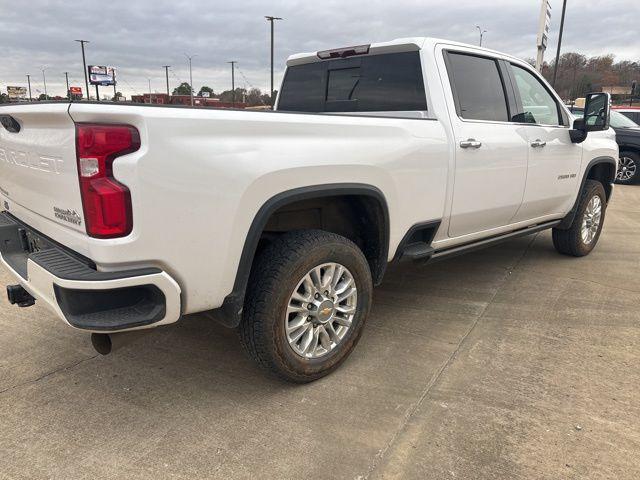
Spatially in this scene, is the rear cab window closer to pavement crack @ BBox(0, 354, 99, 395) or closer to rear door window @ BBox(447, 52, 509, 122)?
rear door window @ BBox(447, 52, 509, 122)

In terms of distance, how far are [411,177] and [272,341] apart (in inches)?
50.8

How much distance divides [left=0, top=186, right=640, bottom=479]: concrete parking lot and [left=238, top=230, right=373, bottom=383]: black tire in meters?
0.19

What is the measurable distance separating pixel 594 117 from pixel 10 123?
444 cm

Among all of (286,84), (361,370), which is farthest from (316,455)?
(286,84)

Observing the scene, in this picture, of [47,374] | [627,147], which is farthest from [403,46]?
[627,147]

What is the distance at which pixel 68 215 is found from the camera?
2.17m

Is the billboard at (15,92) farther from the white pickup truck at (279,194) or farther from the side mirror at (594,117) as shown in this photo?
the side mirror at (594,117)

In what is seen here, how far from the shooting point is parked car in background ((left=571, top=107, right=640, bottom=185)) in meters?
11.5

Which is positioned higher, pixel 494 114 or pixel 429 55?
pixel 429 55

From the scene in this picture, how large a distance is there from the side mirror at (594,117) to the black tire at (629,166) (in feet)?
26.7

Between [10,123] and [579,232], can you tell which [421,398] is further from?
[579,232]

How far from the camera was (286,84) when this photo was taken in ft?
15.3

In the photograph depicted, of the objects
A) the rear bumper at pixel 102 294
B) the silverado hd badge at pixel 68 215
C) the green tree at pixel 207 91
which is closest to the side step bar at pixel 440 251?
the rear bumper at pixel 102 294

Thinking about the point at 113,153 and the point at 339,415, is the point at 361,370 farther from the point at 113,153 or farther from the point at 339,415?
the point at 113,153
